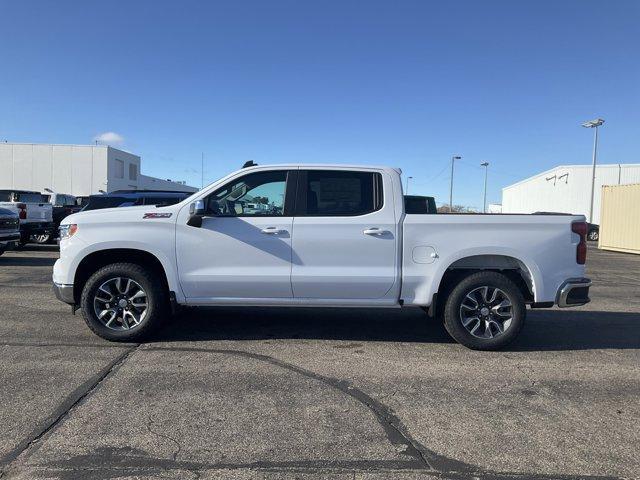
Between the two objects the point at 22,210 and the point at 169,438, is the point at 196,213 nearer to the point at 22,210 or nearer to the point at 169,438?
the point at 169,438

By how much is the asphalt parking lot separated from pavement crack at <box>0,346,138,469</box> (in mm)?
15

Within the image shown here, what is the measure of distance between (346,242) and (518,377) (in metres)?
2.16

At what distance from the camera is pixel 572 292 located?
5602mm

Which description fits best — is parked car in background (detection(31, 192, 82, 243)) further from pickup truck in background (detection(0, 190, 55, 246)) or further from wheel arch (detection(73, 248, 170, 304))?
wheel arch (detection(73, 248, 170, 304))

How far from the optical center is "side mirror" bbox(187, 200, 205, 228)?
5.59 m

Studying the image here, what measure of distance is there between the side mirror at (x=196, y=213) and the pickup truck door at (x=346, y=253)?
1.02 m

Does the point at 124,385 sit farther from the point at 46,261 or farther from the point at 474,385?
the point at 46,261

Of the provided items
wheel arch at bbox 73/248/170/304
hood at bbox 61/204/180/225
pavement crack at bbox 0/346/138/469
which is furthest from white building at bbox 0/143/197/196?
pavement crack at bbox 0/346/138/469

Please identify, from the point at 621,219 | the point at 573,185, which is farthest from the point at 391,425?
the point at 573,185

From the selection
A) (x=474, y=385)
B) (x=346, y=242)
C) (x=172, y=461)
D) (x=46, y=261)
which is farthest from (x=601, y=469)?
(x=46, y=261)

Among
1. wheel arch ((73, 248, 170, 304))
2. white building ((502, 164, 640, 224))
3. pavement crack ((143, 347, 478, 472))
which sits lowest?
pavement crack ((143, 347, 478, 472))

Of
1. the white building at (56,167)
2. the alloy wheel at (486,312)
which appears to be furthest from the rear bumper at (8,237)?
the white building at (56,167)

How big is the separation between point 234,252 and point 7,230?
1017cm

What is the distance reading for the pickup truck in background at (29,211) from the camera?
52.5 ft
